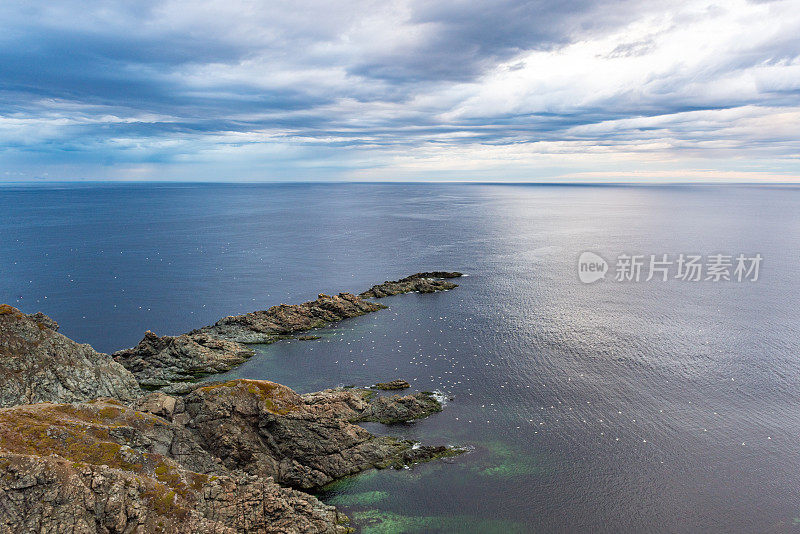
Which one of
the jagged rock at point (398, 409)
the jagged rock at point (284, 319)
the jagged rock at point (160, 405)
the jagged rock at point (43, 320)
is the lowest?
the jagged rock at point (398, 409)

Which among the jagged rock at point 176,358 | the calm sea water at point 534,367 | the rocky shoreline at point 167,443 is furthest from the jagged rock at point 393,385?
the jagged rock at point 176,358

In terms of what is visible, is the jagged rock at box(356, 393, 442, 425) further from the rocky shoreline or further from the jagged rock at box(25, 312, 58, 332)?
the jagged rock at box(25, 312, 58, 332)

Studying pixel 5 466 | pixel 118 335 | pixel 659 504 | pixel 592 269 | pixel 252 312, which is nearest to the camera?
pixel 5 466

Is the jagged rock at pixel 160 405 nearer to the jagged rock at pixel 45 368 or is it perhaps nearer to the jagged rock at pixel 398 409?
the jagged rock at pixel 45 368

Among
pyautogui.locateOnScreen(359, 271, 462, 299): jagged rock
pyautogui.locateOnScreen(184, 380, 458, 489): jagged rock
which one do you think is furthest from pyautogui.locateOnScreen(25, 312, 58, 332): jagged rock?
pyautogui.locateOnScreen(359, 271, 462, 299): jagged rock

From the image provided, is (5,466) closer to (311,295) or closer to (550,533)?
(550,533)

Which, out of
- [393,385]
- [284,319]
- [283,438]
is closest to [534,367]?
[393,385]

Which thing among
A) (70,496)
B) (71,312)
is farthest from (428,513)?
(71,312)
